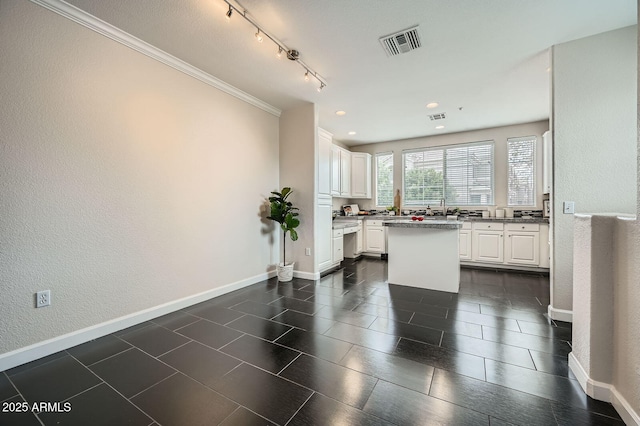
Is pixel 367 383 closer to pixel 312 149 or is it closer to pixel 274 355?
pixel 274 355

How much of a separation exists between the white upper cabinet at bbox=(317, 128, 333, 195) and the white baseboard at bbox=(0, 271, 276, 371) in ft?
7.40

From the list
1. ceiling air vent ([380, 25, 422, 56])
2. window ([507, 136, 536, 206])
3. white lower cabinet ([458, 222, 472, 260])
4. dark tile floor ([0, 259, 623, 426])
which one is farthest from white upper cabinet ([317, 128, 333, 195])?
window ([507, 136, 536, 206])

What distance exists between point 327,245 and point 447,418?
3170mm

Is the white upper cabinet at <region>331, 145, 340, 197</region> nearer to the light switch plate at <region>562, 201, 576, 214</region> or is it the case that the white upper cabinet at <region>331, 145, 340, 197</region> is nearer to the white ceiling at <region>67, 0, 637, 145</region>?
the white ceiling at <region>67, 0, 637, 145</region>

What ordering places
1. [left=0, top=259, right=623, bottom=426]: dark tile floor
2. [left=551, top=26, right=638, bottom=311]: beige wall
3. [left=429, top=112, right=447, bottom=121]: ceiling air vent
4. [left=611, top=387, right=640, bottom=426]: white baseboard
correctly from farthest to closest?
[left=429, top=112, right=447, bottom=121]: ceiling air vent → [left=551, top=26, right=638, bottom=311]: beige wall → [left=0, top=259, right=623, bottom=426]: dark tile floor → [left=611, top=387, right=640, bottom=426]: white baseboard

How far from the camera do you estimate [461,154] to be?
5488 millimetres

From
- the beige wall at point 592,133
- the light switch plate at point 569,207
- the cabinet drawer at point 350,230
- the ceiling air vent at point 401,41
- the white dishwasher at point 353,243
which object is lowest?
the white dishwasher at point 353,243

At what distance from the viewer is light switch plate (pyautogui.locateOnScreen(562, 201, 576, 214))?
8.01ft

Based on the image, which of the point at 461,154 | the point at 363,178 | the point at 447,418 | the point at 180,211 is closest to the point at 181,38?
the point at 180,211

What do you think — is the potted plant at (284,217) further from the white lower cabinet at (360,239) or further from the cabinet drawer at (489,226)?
the cabinet drawer at (489,226)

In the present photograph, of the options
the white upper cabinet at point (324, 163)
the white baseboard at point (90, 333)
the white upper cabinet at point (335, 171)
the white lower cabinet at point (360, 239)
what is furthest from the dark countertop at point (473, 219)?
the white baseboard at point (90, 333)

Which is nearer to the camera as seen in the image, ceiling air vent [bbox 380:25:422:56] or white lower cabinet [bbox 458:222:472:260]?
ceiling air vent [bbox 380:25:422:56]

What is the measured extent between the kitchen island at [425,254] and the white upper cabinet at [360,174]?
2.49 metres

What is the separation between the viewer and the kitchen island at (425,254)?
11.0ft
